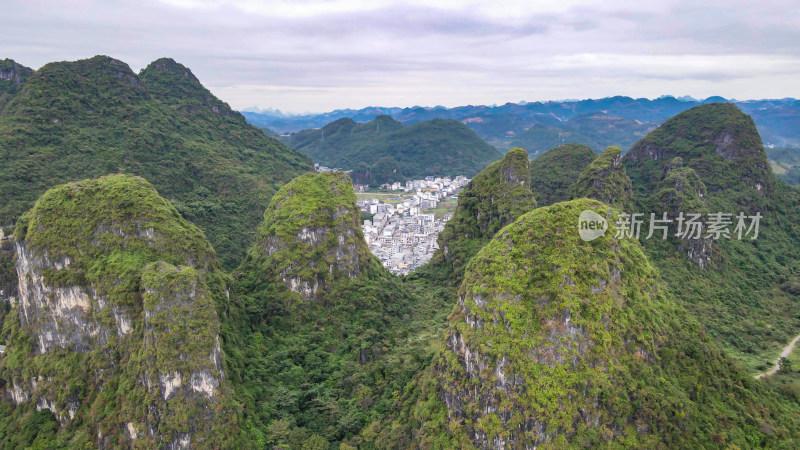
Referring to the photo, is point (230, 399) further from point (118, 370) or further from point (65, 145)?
point (65, 145)

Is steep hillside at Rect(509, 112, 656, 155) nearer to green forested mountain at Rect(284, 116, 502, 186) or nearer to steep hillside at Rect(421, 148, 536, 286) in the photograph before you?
green forested mountain at Rect(284, 116, 502, 186)

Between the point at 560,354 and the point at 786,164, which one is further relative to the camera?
the point at 786,164

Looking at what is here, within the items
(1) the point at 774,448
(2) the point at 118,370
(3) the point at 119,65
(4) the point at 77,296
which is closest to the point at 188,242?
(4) the point at 77,296

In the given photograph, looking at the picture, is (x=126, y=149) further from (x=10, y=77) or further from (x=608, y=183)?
(x=608, y=183)

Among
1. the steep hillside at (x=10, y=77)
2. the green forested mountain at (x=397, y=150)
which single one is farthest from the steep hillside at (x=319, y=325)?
the green forested mountain at (x=397, y=150)

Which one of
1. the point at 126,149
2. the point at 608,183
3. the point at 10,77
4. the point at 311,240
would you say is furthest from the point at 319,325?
the point at 10,77
